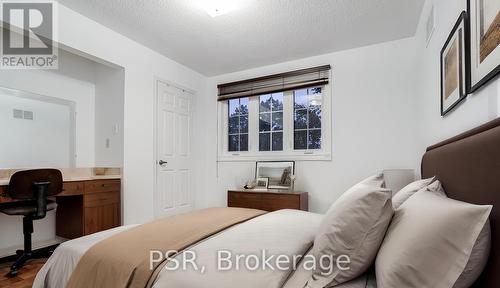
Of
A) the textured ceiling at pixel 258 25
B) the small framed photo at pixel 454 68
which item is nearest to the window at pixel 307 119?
the textured ceiling at pixel 258 25

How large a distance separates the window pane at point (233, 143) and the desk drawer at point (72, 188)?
2201mm

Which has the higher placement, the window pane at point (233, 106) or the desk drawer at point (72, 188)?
the window pane at point (233, 106)

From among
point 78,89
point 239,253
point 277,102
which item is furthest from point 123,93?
point 239,253

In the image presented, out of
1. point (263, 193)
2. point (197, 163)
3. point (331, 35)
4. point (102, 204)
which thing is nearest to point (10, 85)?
point (102, 204)

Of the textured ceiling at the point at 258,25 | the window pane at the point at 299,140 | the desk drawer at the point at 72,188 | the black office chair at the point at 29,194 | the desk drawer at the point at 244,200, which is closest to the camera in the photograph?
the black office chair at the point at 29,194

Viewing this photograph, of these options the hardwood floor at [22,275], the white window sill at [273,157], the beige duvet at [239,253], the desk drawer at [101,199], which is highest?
the white window sill at [273,157]

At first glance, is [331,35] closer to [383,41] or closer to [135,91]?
[383,41]

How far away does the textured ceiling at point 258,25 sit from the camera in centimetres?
247

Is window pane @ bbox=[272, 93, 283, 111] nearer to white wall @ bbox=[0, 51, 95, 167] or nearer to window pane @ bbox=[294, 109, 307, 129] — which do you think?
window pane @ bbox=[294, 109, 307, 129]

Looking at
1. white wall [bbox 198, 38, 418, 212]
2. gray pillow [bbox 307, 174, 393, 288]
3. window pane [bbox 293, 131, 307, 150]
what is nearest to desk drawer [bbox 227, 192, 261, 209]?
white wall [bbox 198, 38, 418, 212]

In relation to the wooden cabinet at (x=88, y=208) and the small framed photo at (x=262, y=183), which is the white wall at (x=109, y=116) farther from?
the small framed photo at (x=262, y=183)

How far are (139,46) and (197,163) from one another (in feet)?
6.37

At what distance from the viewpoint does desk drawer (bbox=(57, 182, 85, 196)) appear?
266cm

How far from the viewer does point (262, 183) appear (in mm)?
3764
